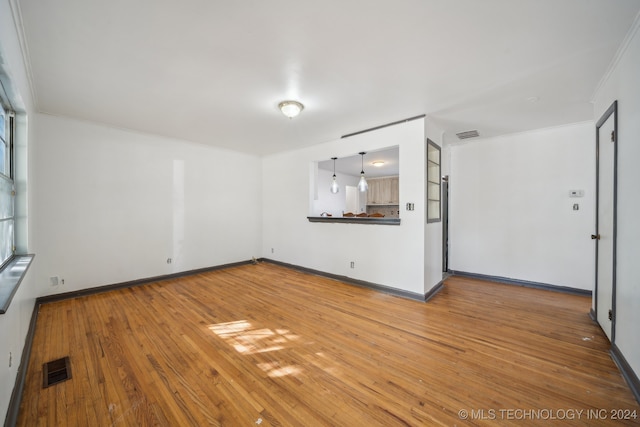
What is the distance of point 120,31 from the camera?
1.87 meters

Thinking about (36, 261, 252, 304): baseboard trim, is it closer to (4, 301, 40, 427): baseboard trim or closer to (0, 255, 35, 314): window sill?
(4, 301, 40, 427): baseboard trim

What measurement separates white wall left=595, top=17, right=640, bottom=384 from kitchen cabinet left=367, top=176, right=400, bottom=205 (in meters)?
6.99

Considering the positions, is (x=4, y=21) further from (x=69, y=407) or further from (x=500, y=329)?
(x=500, y=329)

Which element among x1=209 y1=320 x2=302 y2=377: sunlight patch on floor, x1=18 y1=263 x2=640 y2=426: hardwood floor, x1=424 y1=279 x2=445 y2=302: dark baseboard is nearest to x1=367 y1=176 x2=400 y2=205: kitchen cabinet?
→ x1=424 y1=279 x2=445 y2=302: dark baseboard

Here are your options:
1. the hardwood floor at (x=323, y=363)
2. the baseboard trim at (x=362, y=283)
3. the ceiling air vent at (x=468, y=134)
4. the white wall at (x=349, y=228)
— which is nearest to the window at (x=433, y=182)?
the white wall at (x=349, y=228)

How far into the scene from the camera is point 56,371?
1986mm

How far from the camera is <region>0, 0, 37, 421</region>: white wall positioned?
1.40 m

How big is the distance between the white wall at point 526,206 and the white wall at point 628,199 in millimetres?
1892

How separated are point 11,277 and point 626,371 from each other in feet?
14.6

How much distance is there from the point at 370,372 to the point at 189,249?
13.7 feet

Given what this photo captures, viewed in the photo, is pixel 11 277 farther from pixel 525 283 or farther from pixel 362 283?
pixel 525 283

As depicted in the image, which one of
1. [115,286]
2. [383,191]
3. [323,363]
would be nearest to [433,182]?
[323,363]

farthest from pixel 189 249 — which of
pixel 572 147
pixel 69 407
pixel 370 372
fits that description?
pixel 572 147

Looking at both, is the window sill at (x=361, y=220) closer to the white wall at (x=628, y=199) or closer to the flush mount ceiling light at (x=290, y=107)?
the flush mount ceiling light at (x=290, y=107)
